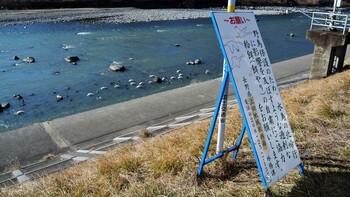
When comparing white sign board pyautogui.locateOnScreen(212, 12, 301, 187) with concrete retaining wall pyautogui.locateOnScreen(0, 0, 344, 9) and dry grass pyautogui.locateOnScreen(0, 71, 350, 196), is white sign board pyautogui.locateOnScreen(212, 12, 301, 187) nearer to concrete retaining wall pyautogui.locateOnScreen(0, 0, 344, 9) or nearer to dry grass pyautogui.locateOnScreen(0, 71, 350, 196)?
dry grass pyautogui.locateOnScreen(0, 71, 350, 196)

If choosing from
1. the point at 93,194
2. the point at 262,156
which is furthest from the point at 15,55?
the point at 262,156

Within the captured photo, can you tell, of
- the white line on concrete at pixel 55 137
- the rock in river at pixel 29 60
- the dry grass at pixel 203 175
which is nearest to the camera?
the dry grass at pixel 203 175

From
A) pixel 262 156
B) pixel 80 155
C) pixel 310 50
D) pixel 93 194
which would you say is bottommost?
pixel 310 50

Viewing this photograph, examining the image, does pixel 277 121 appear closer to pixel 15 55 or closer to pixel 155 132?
pixel 155 132

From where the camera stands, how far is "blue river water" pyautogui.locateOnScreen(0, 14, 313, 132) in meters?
12.8

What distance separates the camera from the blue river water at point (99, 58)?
503 inches

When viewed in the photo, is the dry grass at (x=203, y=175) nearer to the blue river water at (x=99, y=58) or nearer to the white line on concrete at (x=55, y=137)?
the white line on concrete at (x=55, y=137)

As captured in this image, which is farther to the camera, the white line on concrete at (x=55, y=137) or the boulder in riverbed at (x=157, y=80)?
the boulder in riverbed at (x=157, y=80)

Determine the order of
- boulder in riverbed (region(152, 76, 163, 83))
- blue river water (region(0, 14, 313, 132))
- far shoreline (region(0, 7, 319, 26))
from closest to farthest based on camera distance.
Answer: blue river water (region(0, 14, 313, 132)) → boulder in riverbed (region(152, 76, 163, 83)) → far shoreline (region(0, 7, 319, 26))

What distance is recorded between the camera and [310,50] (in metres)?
21.5

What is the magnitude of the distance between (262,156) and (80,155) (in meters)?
4.58

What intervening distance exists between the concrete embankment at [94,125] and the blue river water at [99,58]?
2.67 metres

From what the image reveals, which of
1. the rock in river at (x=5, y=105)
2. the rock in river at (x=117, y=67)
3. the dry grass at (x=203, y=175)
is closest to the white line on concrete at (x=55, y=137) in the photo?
the dry grass at (x=203, y=175)

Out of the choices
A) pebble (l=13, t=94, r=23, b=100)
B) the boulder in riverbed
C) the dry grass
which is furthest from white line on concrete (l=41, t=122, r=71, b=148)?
the boulder in riverbed
